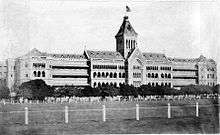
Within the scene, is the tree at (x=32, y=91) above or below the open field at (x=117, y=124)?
above

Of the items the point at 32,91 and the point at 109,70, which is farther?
the point at 109,70

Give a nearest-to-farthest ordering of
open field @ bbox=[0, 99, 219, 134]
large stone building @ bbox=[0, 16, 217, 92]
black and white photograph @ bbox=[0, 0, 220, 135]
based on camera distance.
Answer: open field @ bbox=[0, 99, 219, 134]
black and white photograph @ bbox=[0, 0, 220, 135]
large stone building @ bbox=[0, 16, 217, 92]

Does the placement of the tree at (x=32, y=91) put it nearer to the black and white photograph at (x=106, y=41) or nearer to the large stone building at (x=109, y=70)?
the black and white photograph at (x=106, y=41)

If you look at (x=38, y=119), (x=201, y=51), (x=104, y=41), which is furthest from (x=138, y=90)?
(x=38, y=119)

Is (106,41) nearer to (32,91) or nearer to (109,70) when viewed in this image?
(32,91)

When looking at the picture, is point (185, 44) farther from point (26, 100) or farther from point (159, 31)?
point (26, 100)

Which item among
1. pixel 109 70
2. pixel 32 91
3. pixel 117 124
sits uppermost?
pixel 109 70

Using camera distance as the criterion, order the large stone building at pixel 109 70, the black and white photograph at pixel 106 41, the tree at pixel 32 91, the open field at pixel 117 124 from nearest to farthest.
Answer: the open field at pixel 117 124 → the black and white photograph at pixel 106 41 → the tree at pixel 32 91 → the large stone building at pixel 109 70

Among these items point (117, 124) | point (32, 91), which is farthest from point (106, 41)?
A: point (32, 91)

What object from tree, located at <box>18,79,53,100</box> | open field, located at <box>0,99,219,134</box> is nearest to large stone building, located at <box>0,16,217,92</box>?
tree, located at <box>18,79,53,100</box>

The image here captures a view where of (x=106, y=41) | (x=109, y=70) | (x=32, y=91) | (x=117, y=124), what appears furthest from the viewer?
(x=109, y=70)

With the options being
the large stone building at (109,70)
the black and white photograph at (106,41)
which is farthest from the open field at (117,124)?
the large stone building at (109,70)

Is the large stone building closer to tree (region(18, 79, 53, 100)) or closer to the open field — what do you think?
tree (region(18, 79, 53, 100))
